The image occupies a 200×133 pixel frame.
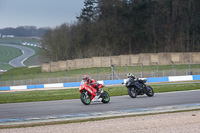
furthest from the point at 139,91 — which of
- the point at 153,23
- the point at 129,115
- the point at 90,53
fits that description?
the point at 153,23

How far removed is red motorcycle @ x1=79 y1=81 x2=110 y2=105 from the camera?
14836 millimetres

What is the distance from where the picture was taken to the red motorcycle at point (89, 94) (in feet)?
48.7

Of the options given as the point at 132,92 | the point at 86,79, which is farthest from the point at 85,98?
the point at 132,92

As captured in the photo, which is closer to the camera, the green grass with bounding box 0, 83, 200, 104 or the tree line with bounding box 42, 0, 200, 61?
the green grass with bounding box 0, 83, 200, 104

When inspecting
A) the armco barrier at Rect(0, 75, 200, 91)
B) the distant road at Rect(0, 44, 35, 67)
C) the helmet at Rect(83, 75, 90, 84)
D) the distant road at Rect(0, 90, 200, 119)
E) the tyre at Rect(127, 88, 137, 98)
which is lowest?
the armco barrier at Rect(0, 75, 200, 91)

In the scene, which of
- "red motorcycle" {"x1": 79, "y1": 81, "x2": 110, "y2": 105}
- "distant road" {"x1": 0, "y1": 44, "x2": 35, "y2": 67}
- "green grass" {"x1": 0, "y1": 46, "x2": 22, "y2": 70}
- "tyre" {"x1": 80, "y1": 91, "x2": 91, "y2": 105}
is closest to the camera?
"tyre" {"x1": 80, "y1": 91, "x2": 91, "y2": 105}

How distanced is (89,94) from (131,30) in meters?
59.5

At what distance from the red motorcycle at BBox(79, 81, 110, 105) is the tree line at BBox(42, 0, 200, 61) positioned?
5005 cm

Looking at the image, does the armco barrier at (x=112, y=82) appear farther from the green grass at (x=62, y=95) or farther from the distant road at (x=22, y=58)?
the distant road at (x=22, y=58)

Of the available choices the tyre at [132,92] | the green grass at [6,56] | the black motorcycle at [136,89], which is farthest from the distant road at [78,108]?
the green grass at [6,56]

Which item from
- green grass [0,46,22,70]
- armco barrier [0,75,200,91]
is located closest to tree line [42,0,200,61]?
green grass [0,46,22,70]

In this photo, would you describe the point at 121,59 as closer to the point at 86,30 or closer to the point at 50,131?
the point at 86,30

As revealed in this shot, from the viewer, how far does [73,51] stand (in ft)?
246

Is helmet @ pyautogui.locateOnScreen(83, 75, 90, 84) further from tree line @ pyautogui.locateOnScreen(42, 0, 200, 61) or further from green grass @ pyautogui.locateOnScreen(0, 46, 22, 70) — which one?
green grass @ pyautogui.locateOnScreen(0, 46, 22, 70)
